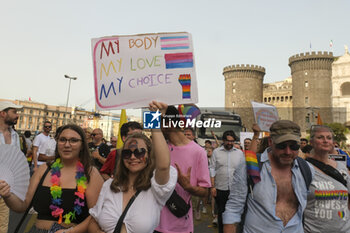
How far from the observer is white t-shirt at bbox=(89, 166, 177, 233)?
2.04 meters

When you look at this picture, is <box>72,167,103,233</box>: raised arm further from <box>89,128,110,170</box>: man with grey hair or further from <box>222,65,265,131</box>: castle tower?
<box>222,65,265,131</box>: castle tower

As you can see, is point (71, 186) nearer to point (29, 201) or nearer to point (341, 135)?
point (29, 201)

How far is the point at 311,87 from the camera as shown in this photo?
178 feet

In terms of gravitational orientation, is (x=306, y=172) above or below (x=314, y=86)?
below

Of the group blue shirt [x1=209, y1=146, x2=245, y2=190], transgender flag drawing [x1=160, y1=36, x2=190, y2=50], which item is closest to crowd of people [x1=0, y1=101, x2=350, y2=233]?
transgender flag drawing [x1=160, y1=36, x2=190, y2=50]

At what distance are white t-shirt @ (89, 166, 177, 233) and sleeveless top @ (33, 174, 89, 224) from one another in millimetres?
293

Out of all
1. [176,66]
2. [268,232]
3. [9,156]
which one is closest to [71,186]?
[9,156]

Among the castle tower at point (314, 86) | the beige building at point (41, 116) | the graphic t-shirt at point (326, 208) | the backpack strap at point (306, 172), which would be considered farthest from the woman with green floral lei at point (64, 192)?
the beige building at point (41, 116)

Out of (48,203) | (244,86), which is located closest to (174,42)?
(48,203)

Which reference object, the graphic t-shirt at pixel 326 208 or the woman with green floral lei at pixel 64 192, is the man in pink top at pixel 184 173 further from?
the graphic t-shirt at pixel 326 208

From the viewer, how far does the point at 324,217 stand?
2.69 m

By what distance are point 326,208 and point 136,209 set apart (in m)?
1.78

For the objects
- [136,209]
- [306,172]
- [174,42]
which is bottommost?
[136,209]

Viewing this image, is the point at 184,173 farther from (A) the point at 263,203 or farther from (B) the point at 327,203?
(B) the point at 327,203
